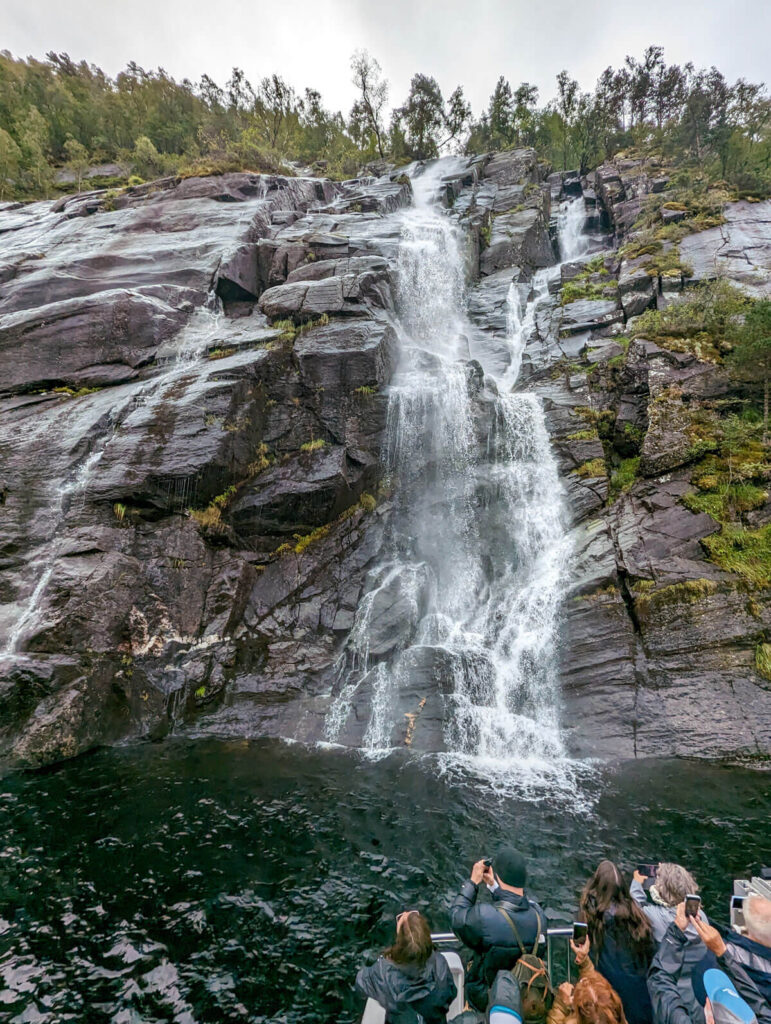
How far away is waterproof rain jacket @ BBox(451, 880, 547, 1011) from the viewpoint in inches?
159

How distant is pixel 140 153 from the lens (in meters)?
46.4

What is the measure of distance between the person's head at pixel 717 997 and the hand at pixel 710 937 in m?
0.09

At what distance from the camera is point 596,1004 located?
328cm

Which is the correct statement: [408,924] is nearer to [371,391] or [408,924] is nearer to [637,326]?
[371,391]

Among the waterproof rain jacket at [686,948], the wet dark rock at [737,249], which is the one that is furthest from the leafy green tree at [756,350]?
the waterproof rain jacket at [686,948]

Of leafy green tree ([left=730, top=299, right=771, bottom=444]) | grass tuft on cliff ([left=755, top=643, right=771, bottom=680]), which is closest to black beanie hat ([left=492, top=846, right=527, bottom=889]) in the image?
grass tuft on cliff ([left=755, top=643, right=771, bottom=680])

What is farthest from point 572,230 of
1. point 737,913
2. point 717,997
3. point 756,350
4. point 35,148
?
point 35,148

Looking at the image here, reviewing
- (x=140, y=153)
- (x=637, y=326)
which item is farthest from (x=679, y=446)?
(x=140, y=153)

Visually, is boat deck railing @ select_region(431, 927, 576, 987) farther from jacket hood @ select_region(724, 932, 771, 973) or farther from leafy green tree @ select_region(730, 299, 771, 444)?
leafy green tree @ select_region(730, 299, 771, 444)

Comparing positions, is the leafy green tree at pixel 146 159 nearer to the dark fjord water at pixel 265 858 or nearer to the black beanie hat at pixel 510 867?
the dark fjord water at pixel 265 858

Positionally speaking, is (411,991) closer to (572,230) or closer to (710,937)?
(710,937)

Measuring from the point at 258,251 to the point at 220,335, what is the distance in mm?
7940

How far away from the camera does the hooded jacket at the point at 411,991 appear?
3699mm

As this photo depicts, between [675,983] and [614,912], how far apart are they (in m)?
0.51
